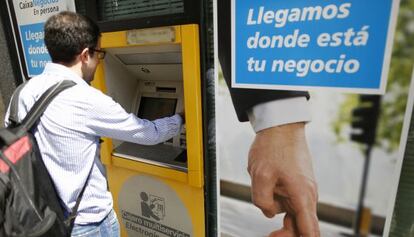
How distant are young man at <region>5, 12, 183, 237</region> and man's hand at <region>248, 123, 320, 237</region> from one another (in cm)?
62

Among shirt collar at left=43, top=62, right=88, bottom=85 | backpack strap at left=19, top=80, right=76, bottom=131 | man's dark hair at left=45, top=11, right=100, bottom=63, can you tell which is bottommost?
backpack strap at left=19, top=80, right=76, bottom=131

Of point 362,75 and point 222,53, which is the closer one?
point 362,75

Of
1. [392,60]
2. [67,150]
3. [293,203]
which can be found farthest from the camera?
[293,203]

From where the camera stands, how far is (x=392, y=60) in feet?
3.60

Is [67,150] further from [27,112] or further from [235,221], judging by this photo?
[235,221]

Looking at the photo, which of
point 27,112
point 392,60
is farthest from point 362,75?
point 27,112

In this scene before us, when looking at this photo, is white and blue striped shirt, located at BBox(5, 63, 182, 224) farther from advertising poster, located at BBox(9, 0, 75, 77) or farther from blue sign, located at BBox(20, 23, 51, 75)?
blue sign, located at BBox(20, 23, 51, 75)

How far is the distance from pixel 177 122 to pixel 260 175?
545mm

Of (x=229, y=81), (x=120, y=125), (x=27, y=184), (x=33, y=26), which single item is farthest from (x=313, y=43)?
(x=33, y=26)

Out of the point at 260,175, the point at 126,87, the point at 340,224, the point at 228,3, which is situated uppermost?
the point at 228,3

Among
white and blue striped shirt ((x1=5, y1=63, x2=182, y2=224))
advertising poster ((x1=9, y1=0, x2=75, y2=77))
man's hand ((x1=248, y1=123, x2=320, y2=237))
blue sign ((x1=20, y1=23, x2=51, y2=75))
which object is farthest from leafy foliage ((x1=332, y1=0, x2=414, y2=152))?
blue sign ((x1=20, y1=23, x2=51, y2=75))

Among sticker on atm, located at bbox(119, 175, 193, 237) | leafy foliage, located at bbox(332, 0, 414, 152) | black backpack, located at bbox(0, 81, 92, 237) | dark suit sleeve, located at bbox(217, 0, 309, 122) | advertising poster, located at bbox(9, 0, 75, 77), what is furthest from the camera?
advertising poster, located at bbox(9, 0, 75, 77)

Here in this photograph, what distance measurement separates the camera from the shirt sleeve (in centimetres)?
133

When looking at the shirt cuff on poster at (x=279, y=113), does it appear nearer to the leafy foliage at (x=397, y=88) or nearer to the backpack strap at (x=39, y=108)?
the leafy foliage at (x=397, y=88)
